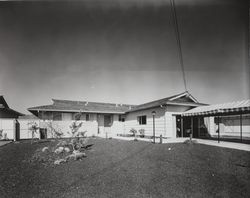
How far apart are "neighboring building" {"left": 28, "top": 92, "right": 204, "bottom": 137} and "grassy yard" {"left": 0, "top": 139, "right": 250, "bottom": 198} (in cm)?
532

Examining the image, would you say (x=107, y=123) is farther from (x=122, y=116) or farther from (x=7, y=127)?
(x=7, y=127)

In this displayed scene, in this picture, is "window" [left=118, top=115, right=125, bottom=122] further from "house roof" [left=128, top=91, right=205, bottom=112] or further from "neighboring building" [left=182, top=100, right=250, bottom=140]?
"neighboring building" [left=182, top=100, right=250, bottom=140]

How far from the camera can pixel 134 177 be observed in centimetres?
538

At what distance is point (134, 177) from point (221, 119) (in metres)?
20.9

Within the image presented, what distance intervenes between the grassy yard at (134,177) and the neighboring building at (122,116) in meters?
5.32

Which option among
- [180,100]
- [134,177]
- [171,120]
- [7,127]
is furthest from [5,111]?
[134,177]

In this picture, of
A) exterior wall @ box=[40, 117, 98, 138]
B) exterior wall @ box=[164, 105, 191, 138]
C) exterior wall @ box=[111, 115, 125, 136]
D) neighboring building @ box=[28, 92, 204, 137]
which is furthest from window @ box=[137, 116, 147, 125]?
exterior wall @ box=[40, 117, 98, 138]

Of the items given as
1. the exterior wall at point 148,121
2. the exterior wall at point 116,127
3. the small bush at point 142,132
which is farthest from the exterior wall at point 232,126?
the exterior wall at point 116,127

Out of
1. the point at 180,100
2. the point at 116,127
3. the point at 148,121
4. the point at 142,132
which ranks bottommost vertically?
the point at 142,132

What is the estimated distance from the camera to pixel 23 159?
818 centimetres

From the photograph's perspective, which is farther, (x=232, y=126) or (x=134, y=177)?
(x=232, y=126)

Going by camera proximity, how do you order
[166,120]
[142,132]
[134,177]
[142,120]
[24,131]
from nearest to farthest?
1. [134,177]
2. [166,120]
3. [142,132]
4. [24,131]
5. [142,120]

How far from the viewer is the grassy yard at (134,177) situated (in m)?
4.32

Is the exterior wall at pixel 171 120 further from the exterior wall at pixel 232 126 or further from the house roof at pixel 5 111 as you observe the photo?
the house roof at pixel 5 111
